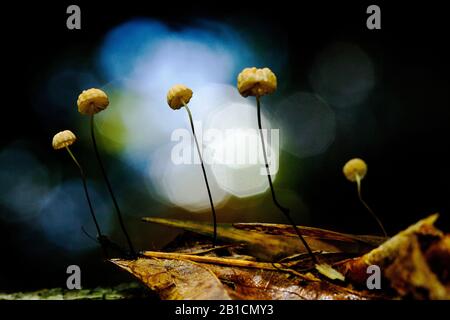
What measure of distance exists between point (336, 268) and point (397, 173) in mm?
938

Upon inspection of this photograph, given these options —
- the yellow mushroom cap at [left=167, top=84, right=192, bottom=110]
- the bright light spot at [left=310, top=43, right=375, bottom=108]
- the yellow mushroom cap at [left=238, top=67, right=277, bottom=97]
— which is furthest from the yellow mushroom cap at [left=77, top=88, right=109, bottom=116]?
the bright light spot at [left=310, top=43, right=375, bottom=108]

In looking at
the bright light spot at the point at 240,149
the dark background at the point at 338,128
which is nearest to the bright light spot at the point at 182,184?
the bright light spot at the point at 240,149

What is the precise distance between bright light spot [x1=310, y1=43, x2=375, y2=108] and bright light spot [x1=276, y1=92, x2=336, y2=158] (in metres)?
0.08

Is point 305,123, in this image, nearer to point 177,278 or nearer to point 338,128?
point 338,128

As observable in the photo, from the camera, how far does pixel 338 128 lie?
1.94 m

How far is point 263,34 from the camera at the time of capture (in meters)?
1.94

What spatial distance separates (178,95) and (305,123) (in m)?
1.10

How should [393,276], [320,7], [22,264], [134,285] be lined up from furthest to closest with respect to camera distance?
[22,264]
[320,7]
[134,285]
[393,276]

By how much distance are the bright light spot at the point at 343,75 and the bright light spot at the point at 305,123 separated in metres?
0.08

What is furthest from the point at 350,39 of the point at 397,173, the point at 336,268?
the point at 336,268

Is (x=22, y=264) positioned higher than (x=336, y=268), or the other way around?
(x=336, y=268)

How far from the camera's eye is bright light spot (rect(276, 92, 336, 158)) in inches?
78.0

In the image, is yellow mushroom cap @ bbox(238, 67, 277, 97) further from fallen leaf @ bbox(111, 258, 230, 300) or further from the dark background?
the dark background

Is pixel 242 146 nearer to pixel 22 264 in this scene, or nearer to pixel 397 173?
pixel 397 173
